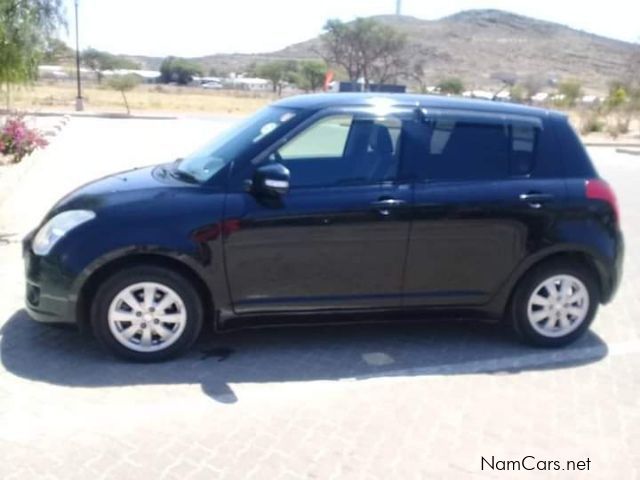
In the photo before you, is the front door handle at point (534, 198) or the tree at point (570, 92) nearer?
the front door handle at point (534, 198)

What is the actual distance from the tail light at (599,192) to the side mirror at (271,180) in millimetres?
2169

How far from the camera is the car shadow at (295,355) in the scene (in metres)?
4.42

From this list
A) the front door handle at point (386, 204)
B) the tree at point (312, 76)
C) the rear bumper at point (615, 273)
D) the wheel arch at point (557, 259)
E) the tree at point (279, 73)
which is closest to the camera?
the front door handle at point (386, 204)

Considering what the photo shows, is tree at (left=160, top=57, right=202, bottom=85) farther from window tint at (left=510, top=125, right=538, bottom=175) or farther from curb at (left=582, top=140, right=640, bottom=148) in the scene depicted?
window tint at (left=510, top=125, right=538, bottom=175)

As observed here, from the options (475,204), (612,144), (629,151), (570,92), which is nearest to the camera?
(475,204)

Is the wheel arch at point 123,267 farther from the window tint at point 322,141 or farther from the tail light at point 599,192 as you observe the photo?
the tail light at point 599,192

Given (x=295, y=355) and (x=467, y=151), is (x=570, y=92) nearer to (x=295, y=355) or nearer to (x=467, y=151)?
(x=467, y=151)

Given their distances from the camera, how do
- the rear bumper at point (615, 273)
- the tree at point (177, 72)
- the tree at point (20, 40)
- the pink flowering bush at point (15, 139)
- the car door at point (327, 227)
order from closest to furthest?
the car door at point (327, 227), the rear bumper at point (615, 273), the tree at point (20, 40), the pink flowering bush at point (15, 139), the tree at point (177, 72)

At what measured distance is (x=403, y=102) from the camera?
495 cm

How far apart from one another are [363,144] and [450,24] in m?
119

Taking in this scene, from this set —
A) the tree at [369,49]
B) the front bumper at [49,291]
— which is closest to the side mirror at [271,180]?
the front bumper at [49,291]

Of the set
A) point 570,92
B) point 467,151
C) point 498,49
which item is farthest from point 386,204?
point 498,49

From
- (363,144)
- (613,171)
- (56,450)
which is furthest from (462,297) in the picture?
(613,171)

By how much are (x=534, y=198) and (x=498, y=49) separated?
105213mm
